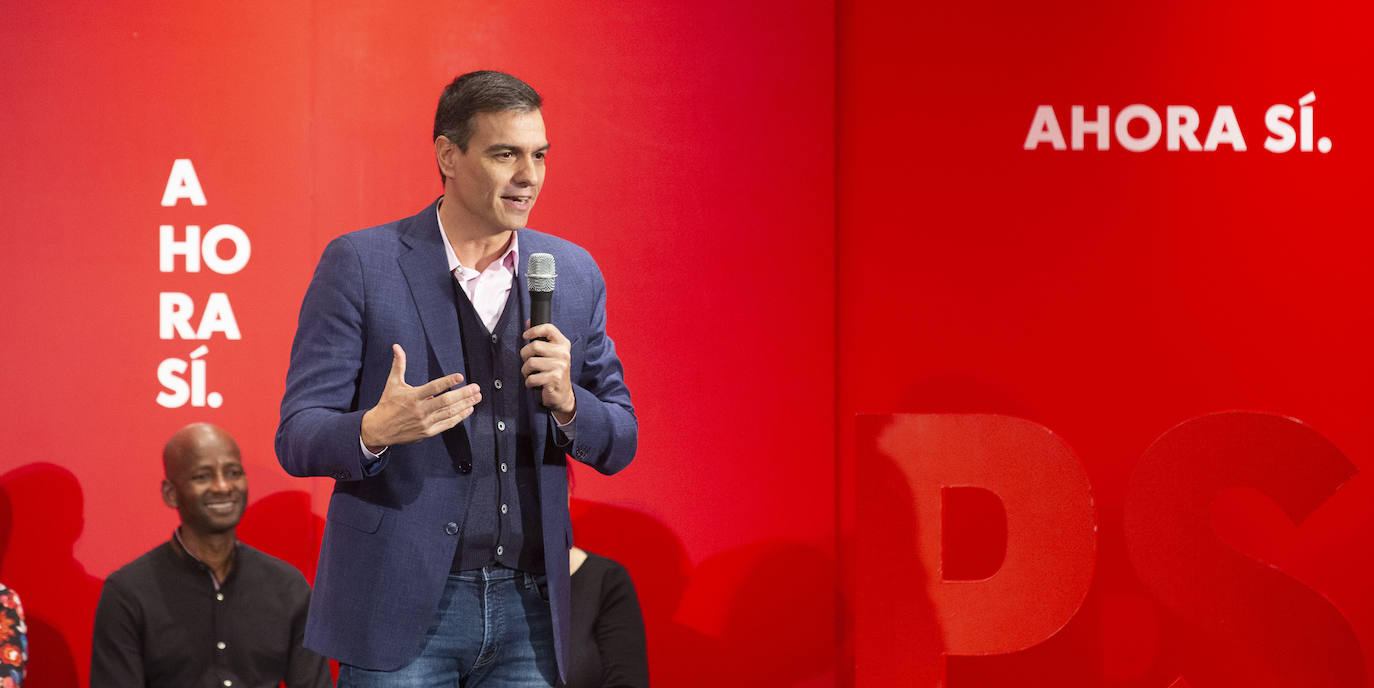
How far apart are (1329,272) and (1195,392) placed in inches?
20.9

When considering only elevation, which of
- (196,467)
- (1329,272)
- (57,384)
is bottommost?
(196,467)

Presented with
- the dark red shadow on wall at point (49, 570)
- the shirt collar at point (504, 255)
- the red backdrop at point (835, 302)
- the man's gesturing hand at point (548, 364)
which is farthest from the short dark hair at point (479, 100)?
the dark red shadow on wall at point (49, 570)

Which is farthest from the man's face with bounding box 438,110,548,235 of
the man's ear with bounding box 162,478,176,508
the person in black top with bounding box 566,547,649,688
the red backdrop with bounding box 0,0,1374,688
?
the man's ear with bounding box 162,478,176,508

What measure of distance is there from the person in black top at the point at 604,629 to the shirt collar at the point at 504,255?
1400 mm

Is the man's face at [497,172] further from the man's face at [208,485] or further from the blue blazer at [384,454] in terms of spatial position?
the man's face at [208,485]

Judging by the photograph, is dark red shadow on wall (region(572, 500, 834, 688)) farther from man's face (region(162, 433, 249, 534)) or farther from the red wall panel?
man's face (region(162, 433, 249, 534))

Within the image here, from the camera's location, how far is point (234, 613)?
3348mm

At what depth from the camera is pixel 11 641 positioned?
10.8 ft

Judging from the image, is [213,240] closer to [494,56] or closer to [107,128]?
[107,128]

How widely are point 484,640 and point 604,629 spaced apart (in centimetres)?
141

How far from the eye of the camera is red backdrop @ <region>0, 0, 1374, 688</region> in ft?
11.5

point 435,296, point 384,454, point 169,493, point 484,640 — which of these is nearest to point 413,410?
point 384,454

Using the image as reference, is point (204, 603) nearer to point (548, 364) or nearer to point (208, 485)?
point (208, 485)

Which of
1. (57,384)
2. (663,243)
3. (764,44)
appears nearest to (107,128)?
(57,384)
